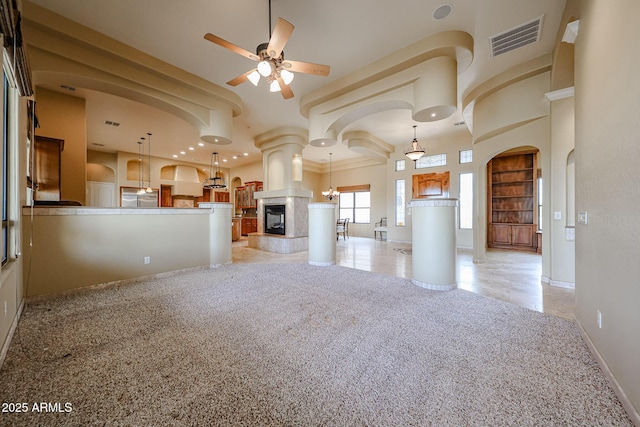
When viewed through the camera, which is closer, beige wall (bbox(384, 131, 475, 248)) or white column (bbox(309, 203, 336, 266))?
white column (bbox(309, 203, 336, 266))

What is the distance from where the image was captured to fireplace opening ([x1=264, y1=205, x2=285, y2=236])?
7340 millimetres

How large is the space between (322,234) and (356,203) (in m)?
6.95

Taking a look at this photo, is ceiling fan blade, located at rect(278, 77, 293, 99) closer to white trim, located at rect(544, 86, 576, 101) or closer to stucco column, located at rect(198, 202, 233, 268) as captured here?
stucco column, located at rect(198, 202, 233, 268)

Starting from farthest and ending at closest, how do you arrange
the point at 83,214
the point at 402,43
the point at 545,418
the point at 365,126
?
the point at 365,126
the point at 402,43
the point at 83,214
the point at 545,418

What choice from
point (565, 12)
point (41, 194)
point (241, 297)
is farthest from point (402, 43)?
point (41, 194)

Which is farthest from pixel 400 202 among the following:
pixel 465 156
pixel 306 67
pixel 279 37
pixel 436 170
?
pixel 279 37

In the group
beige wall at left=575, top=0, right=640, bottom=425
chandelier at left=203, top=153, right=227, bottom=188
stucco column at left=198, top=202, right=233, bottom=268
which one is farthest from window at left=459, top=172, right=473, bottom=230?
chandelier at left=203, top=153, right=227, bottom=188

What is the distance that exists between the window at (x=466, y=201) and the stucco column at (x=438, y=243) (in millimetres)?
5087

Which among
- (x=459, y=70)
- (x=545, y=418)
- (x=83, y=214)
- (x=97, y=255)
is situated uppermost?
(x=459, y=70)

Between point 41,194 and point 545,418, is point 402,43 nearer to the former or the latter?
point 545,418

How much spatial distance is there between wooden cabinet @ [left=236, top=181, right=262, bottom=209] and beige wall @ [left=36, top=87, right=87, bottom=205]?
594 cm

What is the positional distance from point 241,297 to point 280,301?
54 cm

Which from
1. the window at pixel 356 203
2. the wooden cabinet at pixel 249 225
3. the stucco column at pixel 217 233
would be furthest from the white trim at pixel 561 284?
the wooden cabinet at pixel 249 225

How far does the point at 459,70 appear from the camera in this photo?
404 centimetres
